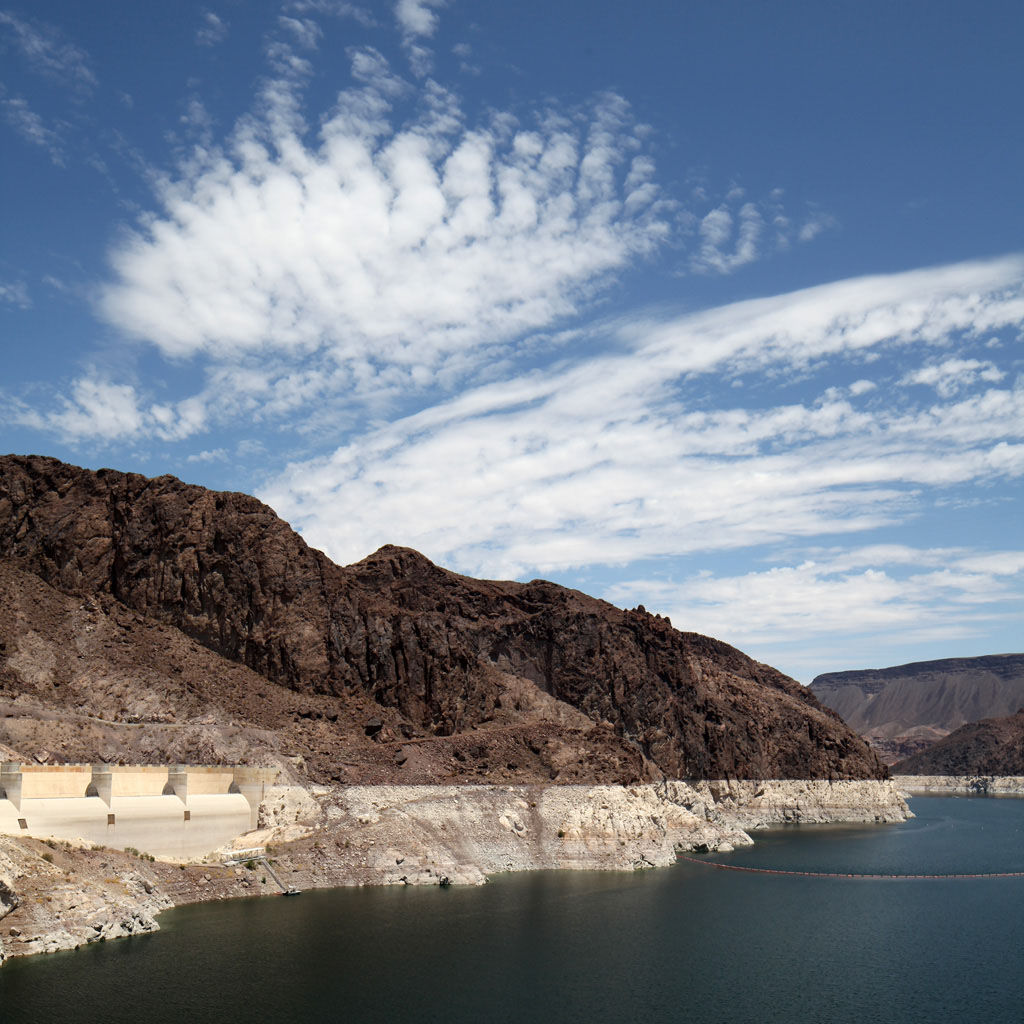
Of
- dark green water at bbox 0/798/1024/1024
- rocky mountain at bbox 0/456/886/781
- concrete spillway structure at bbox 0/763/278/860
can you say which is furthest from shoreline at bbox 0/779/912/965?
rocky mountain at bbox 0/456/886/781

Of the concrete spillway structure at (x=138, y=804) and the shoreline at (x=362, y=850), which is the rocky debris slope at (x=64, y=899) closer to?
the shoreline at (x=362, y=850)

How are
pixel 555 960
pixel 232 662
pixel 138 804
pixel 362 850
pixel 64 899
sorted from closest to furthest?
pixel 64 899 → pixel 555 960 → pixel 138 804 → pixel 362 850 → pixel 232 662

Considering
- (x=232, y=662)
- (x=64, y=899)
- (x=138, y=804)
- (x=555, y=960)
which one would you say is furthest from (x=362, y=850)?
(x=232, y=662)

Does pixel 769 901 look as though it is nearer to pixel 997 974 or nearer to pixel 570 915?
pixel 570 915

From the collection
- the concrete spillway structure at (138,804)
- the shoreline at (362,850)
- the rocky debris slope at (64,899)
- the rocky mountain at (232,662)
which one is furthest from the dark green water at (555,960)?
the rocky mountain at (232,662)

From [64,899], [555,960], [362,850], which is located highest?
[362,850]

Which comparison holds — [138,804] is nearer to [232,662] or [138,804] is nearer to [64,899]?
[64,899]

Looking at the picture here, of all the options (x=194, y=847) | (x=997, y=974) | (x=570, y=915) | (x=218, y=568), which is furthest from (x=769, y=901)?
(x=218, y=568)
